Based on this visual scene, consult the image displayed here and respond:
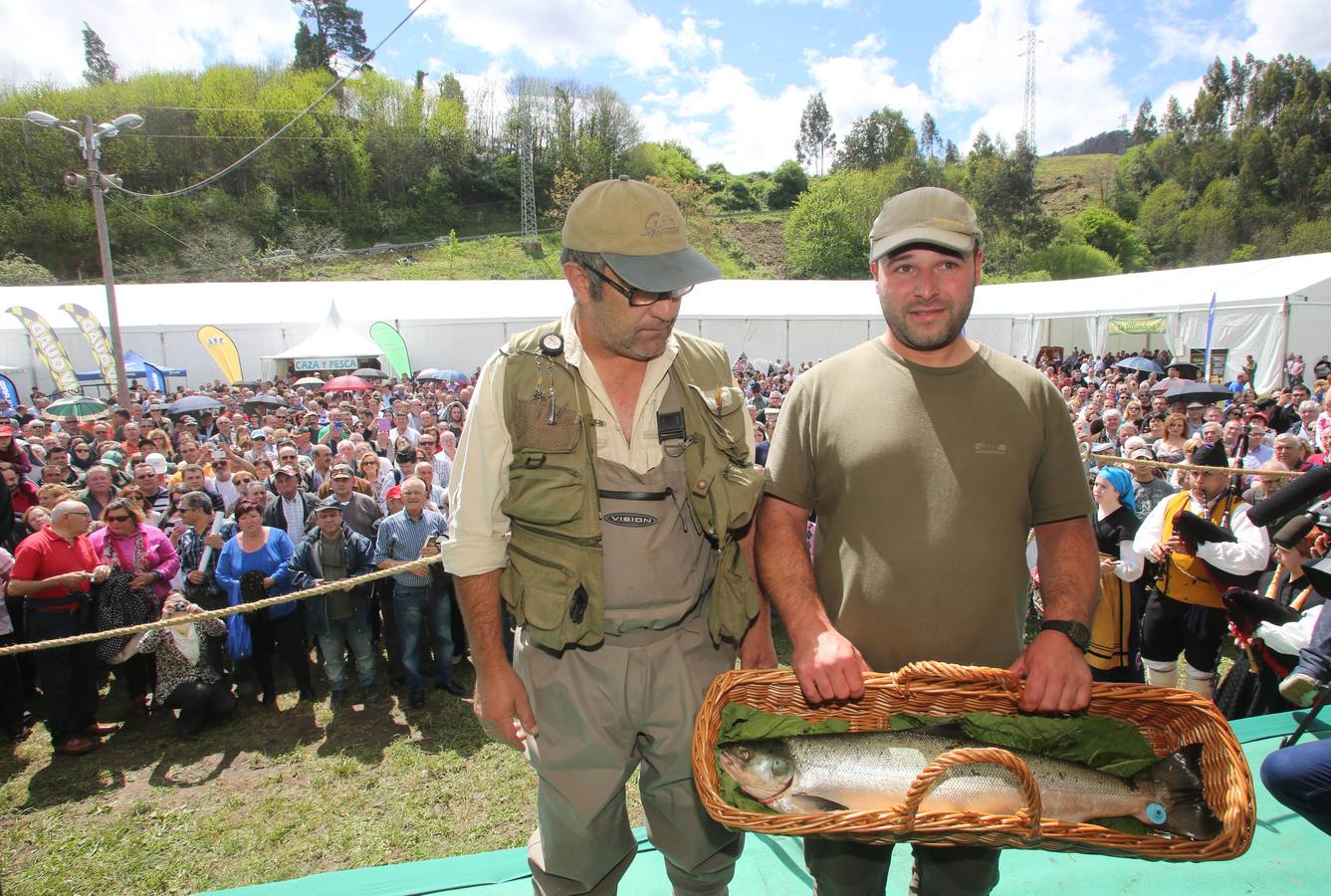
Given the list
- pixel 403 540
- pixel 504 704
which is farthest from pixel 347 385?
pixel 504 704

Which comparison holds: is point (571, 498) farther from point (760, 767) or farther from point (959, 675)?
point (959, 675)

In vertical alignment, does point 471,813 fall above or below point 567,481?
below

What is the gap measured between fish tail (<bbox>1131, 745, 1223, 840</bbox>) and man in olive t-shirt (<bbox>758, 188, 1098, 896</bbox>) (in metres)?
0.26

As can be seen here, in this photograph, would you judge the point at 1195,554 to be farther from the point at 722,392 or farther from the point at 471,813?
Result: the point at 471,813

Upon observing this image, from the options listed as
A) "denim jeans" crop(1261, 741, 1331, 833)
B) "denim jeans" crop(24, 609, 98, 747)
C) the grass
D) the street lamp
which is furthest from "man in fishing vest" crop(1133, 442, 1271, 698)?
the street lamp

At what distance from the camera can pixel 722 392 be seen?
7.03ft

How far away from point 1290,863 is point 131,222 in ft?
242

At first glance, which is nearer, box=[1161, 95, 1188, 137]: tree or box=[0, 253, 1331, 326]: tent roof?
box=[0, 253, 1331, 326]: tent roof

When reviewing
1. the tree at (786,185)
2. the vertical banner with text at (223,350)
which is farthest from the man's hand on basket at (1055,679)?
the tree at (786,185)

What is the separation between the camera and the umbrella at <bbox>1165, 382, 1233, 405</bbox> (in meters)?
11.5

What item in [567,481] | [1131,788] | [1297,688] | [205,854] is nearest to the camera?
[1131,788]

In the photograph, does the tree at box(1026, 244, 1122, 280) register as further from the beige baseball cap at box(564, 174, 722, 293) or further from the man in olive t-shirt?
the beige baseball cap at box(564, 174, 722, 293)

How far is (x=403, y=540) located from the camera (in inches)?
241

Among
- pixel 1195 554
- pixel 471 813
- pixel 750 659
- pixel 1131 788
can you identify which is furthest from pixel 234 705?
pixel 1195 554
